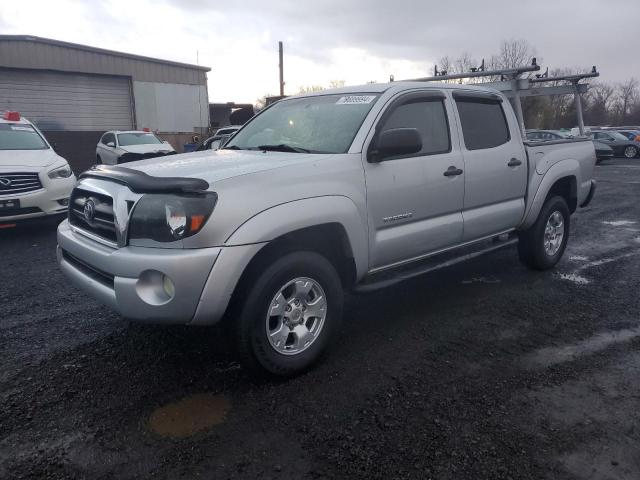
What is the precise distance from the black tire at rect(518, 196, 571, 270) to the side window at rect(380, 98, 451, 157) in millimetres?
1753

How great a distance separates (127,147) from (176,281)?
14.9 m

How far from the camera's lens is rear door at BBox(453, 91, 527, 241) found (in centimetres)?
427

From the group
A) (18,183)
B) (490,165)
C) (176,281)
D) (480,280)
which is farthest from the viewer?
(18,183)

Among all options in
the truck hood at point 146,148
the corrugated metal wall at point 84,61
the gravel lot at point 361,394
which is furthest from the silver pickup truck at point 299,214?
the corrugated metal wall at point 84,61

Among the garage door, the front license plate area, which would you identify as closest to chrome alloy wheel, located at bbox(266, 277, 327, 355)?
the front license plate area

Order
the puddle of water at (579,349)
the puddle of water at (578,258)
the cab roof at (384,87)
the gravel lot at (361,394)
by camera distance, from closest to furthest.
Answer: the gravel lot at (361,394)
the puddle of water at (579,349)
the cab roof at (384,87)
the puddle of water at (578,258)

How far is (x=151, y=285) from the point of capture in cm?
274

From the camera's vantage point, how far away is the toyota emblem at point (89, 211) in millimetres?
3139

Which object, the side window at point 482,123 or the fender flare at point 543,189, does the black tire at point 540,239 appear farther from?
the side window at point 482,123

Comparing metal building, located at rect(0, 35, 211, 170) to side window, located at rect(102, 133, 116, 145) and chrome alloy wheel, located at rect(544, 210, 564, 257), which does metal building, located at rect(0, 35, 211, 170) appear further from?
chrome alloy wheel, located at rect(544, 210, 564, 257)

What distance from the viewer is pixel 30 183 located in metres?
7.08

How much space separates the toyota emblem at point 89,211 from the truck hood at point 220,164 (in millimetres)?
371

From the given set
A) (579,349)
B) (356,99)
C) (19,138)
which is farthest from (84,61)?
(579,349)

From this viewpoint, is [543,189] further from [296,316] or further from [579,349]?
[296,316]
